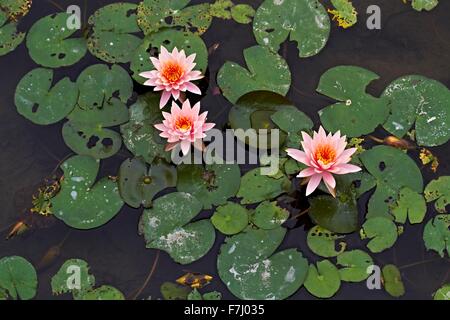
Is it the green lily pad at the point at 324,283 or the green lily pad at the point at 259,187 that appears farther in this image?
the green lily pad at the point at 259,187

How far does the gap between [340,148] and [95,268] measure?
154 cm

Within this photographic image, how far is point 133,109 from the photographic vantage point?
356 centimetres

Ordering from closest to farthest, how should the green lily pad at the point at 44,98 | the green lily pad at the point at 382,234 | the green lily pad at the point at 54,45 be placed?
the green lily pad at the point at 382,234, the green lily pad at the point at 44,98, the green lily pad at the point at 54,45

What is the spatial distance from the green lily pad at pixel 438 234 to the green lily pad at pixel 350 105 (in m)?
0.64

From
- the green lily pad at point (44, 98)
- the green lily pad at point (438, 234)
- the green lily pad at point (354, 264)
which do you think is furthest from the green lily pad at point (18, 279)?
the green lily pad at point (438, 234)

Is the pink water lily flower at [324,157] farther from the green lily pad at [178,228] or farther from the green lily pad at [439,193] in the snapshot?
the green lily pad at [178,228]

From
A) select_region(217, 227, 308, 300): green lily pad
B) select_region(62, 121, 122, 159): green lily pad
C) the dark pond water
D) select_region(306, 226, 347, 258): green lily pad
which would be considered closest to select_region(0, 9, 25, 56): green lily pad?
the dark pond water

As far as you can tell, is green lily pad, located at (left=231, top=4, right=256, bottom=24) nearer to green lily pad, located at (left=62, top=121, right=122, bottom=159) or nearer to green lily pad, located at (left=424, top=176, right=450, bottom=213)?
green lily pad, located at (left=62, top=121, right=122, bottom=159)

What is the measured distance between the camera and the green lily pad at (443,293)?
3273mm

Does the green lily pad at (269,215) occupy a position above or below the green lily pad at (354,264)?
above

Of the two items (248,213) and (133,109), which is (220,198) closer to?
(248,213)

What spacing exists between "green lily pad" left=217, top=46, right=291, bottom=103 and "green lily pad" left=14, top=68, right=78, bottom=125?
3.04 feet

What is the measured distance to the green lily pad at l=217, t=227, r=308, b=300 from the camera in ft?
10.6
